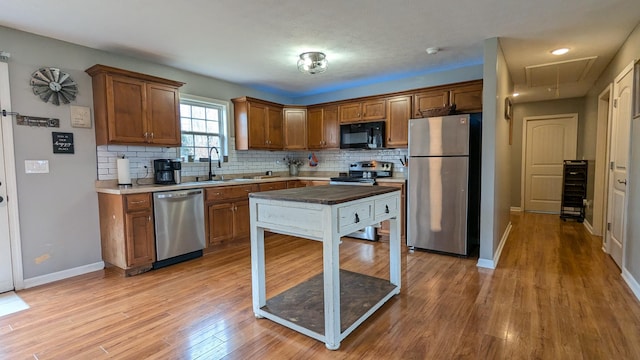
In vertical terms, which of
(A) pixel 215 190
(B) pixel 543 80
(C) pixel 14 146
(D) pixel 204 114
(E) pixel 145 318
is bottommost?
(E) pixel 145 318

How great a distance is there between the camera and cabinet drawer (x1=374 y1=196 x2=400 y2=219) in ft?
7.65

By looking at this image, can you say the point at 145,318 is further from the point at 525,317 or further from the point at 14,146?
the point at 525,317

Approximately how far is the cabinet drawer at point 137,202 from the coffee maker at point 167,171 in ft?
1.73

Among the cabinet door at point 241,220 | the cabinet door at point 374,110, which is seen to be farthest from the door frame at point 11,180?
the cabinet door at point 374,110

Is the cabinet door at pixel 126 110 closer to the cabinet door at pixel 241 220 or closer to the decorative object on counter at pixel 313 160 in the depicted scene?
the cabinet door at pixel 241 220

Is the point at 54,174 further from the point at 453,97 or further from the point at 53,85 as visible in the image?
the point at 453,97

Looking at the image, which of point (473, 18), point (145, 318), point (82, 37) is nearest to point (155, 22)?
point (82, 37)

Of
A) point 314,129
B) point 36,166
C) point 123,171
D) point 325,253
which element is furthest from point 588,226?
point 36,166

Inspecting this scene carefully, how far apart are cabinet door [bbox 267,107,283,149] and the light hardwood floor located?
2.22 metres

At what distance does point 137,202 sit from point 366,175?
3.17 metres

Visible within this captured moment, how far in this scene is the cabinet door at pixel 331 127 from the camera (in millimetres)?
5102

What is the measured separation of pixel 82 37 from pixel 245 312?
9.97ft

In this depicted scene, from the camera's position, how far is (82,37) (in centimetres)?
301

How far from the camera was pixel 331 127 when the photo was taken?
5152 millimetres
